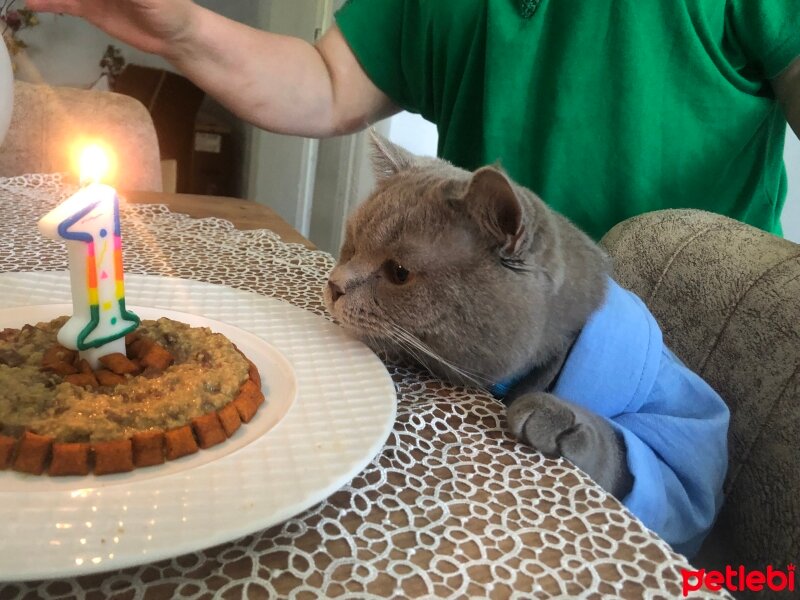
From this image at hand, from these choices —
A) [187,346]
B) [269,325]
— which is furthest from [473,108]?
[187,346]

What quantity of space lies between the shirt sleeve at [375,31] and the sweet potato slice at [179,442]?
39.2 inches

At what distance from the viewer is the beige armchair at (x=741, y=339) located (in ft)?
2.18

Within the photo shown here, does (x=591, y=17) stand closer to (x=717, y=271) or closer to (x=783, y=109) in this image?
(x=783, y=109)

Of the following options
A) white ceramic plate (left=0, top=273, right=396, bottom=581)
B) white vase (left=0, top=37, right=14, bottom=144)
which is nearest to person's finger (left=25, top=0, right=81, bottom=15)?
white vase (left=0, top=37, right=14, bottom=144)

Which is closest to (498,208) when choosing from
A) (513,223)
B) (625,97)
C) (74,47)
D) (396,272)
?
(513,223)

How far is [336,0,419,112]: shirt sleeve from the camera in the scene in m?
1.24

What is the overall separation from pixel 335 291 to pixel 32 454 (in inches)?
14.0

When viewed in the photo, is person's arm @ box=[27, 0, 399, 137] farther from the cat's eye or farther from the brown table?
the cat's eye

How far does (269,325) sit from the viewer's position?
644 millimetres

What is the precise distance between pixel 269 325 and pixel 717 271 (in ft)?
1.87

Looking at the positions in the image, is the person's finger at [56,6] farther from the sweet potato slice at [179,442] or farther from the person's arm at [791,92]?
the person's arm at [791,92]

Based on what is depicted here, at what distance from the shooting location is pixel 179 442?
42 centimetres

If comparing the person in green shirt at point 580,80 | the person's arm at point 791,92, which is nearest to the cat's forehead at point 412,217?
the person in green shirt at point 580,80

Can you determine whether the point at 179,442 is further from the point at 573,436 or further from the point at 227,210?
the point at 227,210
